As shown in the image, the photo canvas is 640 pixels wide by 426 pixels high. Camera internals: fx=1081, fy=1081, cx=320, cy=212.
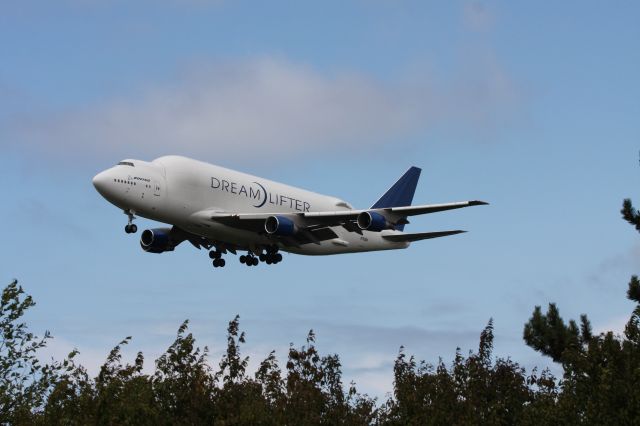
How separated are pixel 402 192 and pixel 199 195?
18.6m

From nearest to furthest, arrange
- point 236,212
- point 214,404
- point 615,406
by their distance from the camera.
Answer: point 615,406 → point 214,404 → point 236,212

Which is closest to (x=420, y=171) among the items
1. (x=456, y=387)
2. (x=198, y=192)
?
(x=198, y=192)

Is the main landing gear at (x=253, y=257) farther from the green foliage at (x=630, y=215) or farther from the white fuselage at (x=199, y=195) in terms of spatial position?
the green foliage at (x=630, y=215)

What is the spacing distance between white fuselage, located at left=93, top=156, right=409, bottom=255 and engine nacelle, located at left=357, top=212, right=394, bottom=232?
504 cm

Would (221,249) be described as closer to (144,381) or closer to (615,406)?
(144,381)

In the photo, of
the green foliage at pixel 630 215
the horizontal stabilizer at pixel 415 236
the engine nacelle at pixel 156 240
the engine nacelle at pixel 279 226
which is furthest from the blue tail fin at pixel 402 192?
the green foliage at pixel 630 215

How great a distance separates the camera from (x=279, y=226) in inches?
1991

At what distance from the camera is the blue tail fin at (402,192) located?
64125 mm

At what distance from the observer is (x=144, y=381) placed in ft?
128

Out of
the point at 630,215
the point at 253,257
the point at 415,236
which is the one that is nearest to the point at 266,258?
the point at 253,257

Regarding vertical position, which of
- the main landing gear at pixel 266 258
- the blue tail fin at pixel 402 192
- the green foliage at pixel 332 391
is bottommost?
the green foliage at pixel 332 391

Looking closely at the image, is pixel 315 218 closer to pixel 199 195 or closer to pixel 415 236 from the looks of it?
pixel 199 195

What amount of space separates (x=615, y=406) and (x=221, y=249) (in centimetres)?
2530

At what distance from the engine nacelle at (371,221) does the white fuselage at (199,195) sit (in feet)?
16.5
